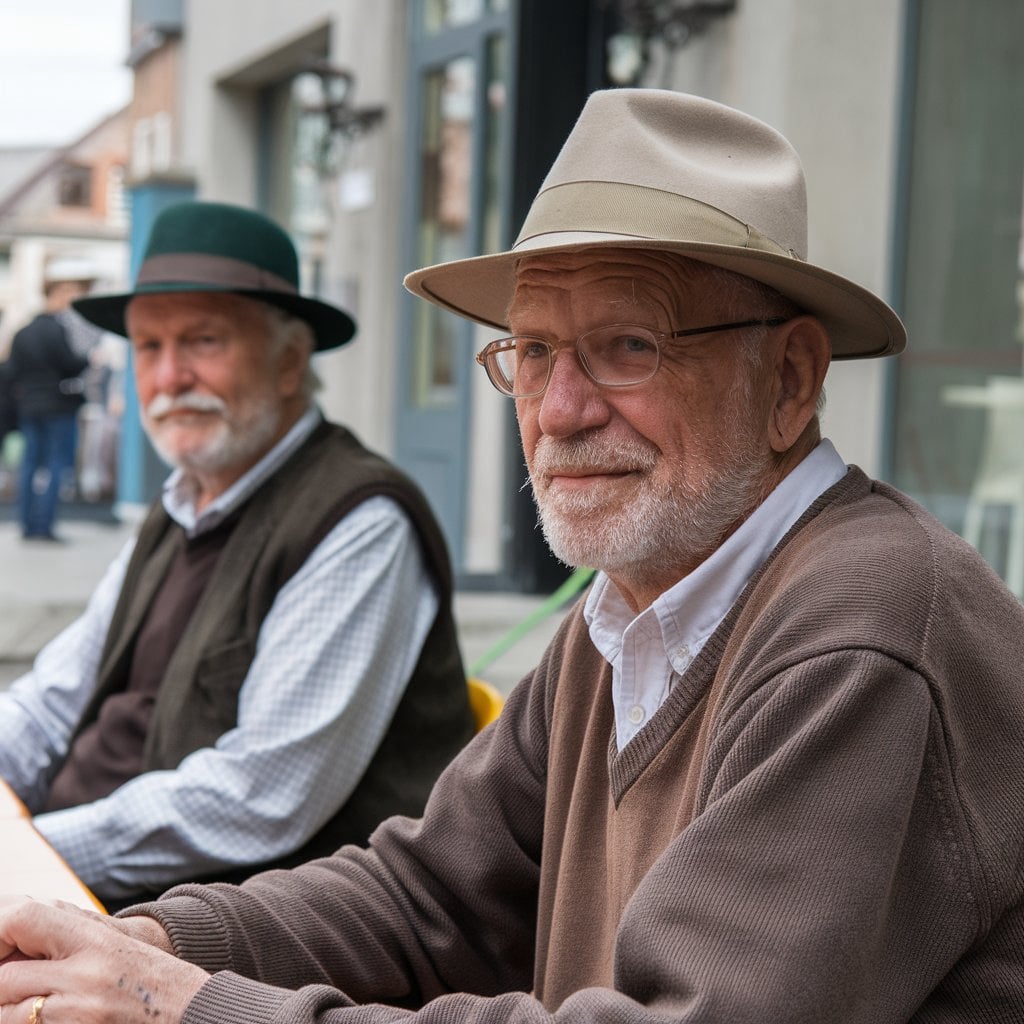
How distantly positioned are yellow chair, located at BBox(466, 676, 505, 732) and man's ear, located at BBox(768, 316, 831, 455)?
1167 millimetres

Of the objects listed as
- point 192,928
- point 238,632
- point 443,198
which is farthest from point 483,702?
point 443,198

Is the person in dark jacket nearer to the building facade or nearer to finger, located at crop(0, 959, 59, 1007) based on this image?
the building facade

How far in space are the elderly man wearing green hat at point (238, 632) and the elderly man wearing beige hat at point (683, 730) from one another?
2.31 ft

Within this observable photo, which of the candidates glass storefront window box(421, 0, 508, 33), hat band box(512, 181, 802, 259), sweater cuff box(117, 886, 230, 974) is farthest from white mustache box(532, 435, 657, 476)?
glass storefront window box(421, 0, 508, 33)

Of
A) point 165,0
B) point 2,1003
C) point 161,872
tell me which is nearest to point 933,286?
point 161,872

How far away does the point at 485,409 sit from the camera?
8.80 metres

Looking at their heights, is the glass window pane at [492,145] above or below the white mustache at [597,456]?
above

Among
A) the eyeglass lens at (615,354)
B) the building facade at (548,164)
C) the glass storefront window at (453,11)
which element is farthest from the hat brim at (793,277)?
the glass storefront window at (453,11)

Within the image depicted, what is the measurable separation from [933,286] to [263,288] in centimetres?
318

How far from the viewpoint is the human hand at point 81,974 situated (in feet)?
5.04

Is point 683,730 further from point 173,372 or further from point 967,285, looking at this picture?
point 967,285

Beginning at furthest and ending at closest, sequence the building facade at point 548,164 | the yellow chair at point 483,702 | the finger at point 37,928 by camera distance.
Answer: the building facade at point 548,164, the yellow chair at point 483,702, the finger at point 37,928

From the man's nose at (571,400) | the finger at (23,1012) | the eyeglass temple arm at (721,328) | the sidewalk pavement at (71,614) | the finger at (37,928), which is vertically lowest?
the sidewalk pavement at (71,614)

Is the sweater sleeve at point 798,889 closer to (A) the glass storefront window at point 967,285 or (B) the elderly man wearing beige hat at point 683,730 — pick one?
(B) the elderly man wearing beige hat at point 683,730
